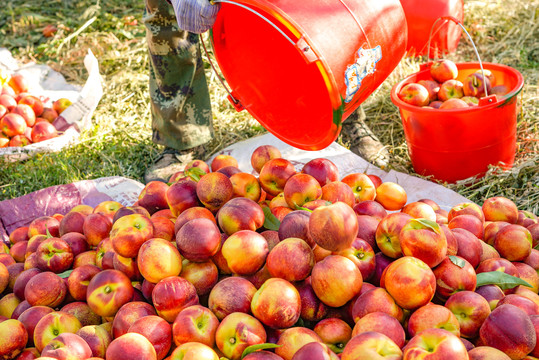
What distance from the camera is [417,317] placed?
1475 millimetres

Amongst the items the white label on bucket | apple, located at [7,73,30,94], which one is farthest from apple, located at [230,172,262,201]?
apple, located at [7,73,30,94]

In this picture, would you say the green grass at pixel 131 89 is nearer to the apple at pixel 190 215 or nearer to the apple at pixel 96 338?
the apple at pixel 190 215

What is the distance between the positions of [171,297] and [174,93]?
1.96m

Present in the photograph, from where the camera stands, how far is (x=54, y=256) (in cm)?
193

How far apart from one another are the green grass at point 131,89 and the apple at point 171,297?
194 cm

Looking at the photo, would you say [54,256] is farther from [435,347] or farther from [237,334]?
[435,347]

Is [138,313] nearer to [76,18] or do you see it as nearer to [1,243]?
[1,243]

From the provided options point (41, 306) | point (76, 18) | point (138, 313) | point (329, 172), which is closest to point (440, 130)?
point (329, 172)

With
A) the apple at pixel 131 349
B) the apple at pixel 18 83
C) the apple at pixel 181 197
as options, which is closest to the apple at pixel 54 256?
the apple at pixel 181 197

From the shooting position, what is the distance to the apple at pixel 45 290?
1.76 metres

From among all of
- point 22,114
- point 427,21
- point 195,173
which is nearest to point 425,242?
point 195,173

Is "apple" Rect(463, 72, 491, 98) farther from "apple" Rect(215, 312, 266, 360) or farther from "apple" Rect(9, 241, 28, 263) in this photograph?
"apple" Rect(9, 241, 28, 263)

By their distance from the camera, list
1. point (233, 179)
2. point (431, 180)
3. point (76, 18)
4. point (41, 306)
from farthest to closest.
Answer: point (76, 18)
point (431, 180)
point (233, 179)
point (41, 306)

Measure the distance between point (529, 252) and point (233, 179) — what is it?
1160 millimetres
